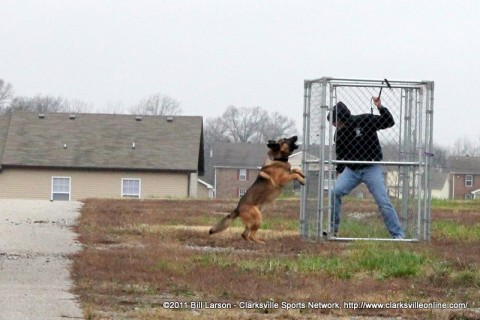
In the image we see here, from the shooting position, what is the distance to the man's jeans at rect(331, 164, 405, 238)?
14.5 metres

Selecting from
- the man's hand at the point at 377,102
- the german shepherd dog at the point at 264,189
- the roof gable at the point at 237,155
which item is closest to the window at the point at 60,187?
the roof gable at the point at 237,155

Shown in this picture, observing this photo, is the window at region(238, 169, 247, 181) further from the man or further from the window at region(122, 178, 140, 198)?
the man

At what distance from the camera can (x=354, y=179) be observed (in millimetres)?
14664

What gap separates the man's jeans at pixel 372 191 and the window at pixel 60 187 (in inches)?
1541

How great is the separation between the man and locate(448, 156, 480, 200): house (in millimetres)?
83327

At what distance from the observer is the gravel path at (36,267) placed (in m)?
8.12

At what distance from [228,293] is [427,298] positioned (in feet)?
5.90

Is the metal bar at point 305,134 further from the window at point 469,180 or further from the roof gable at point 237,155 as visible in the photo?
the window at point 469,180

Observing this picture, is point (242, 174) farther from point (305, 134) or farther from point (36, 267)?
point (36, 267)

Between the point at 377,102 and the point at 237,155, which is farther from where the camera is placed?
the point at 237,155

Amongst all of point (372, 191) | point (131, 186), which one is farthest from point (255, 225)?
point (131, 186)

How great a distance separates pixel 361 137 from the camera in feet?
47.4

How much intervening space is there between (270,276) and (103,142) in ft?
146

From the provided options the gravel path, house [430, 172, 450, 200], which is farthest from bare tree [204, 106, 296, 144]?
the gravel path
